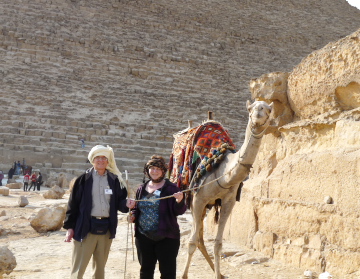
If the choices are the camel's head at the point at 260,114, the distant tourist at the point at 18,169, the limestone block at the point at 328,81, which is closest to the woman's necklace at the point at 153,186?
the camel's head at the point at 260,114

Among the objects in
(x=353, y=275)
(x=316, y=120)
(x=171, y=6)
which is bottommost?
(x=353, y=275)

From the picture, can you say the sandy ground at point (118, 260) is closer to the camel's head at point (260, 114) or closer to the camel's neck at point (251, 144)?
the camel's neck at point (251, 144)

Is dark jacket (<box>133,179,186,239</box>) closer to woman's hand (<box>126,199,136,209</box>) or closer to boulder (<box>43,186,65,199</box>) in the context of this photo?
woman's hand (<box>126,199,136,209</box>)

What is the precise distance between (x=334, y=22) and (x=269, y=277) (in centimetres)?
3888

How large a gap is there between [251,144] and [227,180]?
0.37 meters

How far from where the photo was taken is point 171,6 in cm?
3203

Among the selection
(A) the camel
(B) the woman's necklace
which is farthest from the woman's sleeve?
(A) the camel

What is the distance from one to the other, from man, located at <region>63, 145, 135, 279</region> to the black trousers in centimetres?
20

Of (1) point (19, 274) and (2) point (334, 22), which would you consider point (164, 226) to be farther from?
(2) point (334, 22)

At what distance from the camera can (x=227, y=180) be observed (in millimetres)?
3098

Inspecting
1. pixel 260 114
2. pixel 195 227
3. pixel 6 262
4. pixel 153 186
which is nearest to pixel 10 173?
pixel 6 262

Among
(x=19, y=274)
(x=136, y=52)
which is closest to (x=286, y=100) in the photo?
(x=19, y=274)

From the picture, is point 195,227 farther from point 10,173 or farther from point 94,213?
point 10,173

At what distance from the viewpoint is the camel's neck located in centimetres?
279
